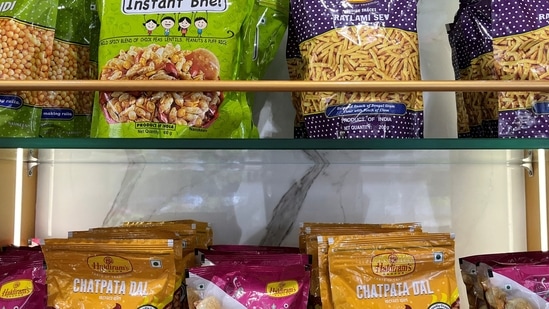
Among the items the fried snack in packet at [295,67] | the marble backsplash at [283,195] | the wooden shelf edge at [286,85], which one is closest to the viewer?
the wooden shelf edge at [286,85]

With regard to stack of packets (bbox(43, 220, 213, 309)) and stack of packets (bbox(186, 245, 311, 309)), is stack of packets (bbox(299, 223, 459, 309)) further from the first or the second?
stack of packets (bbox(43, 220, 213, 309))

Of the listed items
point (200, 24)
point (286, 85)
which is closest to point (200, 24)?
point (200, 24)

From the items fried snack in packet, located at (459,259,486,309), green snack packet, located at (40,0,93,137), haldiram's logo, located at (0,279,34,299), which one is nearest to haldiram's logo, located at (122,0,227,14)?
green snack packet, located at (40,0,93,137)

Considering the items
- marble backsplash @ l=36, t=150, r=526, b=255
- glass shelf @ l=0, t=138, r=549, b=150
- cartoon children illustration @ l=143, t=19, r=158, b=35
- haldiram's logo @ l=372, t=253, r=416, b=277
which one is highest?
cartoon children illustration @ l=143, t=19, r=158, b=35

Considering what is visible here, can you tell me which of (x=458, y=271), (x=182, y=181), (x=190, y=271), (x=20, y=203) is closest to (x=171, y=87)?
(x=190, y=271)

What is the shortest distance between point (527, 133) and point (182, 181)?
730 millimetres

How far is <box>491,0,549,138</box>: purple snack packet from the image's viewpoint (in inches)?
38.1

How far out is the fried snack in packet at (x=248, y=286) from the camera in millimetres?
942

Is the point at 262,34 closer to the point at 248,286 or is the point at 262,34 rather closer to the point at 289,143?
the point at 289,143

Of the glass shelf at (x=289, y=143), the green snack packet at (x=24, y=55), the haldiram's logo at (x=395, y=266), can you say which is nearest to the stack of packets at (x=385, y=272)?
the haldiram's logo at (x=395, y=266)

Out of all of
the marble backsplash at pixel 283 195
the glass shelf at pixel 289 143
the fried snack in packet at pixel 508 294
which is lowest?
the fried snack in packet at pixel 508 294

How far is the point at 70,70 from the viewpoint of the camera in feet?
3.69

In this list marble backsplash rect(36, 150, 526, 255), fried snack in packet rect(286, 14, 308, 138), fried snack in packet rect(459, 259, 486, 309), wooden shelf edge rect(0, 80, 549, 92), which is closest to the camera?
wooden shelf edge rect(0, 80, 549, 92)

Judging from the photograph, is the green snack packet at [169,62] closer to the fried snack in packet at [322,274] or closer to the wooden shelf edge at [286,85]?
the wooden shelf edge at [286,85]
